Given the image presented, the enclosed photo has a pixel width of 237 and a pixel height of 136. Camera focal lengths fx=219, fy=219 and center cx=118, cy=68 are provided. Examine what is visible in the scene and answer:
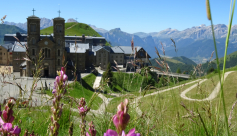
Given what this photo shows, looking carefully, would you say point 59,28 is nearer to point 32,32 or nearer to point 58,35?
point 58,35

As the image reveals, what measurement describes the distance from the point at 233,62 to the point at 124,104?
8389 inches

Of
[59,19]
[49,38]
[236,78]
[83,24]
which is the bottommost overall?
[236,78]

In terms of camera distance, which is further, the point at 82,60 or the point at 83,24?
the point at 83,24

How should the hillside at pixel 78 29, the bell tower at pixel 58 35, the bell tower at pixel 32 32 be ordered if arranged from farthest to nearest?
1. the hillside at pixel 78 29
2. the bell tower at pixel 58 35
3. the bell tower at pixel 32 32

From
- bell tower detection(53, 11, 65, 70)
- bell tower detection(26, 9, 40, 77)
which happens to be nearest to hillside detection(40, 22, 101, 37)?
bell tower detection(53, 11, 65, 70)

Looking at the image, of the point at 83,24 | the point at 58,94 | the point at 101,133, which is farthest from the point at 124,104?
the point at 83,24

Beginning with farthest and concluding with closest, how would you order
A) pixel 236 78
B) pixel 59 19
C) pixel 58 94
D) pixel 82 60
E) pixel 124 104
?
pixel 82 60, pixel 59 19, pixel 236 78, pixel 58 94, pixel 124 104

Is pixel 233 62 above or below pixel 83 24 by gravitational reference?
below

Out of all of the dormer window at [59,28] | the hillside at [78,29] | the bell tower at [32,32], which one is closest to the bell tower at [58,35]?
the dormer window at [59,28]

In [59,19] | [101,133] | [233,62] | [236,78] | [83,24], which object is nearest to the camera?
[101,133]

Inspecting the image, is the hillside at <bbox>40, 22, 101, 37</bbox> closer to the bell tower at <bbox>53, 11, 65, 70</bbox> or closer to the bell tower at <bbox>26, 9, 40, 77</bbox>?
the bell tower at <bbox>53, 11, 65, 70</bbox>

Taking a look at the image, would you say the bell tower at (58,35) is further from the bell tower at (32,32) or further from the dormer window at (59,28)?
the bell tower at (32,32)

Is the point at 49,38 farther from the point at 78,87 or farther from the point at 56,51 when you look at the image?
the point at 78,87

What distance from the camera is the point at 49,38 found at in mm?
49469
